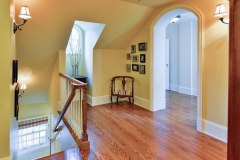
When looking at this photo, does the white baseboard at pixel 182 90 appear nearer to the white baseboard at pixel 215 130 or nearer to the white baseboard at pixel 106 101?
the white baseboard at pixel 106 101

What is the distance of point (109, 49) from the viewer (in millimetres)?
4781

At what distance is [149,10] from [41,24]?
2327 mm

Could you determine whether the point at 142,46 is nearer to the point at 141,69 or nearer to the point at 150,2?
the point at 141,69

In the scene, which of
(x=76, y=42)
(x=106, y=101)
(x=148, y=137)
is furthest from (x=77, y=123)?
(x=76, y=42)

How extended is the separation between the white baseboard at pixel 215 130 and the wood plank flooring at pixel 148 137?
0.34ft

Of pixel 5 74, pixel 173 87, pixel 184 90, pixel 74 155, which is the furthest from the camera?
pixel 173 87

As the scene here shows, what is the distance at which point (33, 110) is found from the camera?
210 inches

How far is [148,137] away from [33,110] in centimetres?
411

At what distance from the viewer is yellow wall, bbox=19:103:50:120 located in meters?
5.17

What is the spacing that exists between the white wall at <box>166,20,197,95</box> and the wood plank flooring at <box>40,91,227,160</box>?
209 cm

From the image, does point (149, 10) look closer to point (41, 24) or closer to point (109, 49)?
point (109, 49)

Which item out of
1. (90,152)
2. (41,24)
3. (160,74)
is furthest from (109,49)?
(90,152)

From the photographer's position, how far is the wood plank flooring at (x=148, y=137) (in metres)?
2.31

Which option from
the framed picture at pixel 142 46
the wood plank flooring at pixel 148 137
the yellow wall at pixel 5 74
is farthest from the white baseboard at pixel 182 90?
the yellow wall at pixel 5 74
